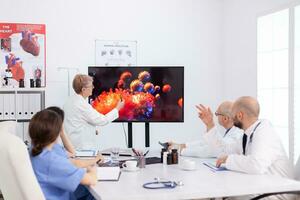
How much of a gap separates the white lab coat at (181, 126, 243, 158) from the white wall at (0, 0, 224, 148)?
171cm

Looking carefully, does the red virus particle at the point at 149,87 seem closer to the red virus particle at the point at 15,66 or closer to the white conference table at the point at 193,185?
the red virus particle at the point at 15,66

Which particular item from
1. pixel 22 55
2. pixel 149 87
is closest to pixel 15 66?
pixel 22 55

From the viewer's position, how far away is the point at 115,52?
4.92 metres

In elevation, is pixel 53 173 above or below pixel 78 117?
below

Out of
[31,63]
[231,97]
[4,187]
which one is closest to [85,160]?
[4,187]

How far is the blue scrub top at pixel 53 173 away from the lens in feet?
7.06

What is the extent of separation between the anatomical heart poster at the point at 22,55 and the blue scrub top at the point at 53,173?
2442 mm

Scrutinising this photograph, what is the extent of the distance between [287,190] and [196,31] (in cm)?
322

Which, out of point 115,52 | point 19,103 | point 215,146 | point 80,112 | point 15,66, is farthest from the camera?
point 115,52

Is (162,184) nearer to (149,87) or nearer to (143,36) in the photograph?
(149,87)

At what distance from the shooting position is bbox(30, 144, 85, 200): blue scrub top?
215 cm

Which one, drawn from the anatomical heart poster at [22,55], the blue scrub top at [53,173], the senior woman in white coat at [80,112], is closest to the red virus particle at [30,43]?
the anatomical heart poster at [22,55]

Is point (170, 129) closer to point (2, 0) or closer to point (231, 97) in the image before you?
point (231, 97)

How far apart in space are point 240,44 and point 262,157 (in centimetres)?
261
